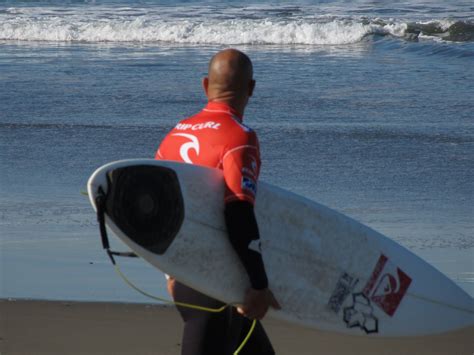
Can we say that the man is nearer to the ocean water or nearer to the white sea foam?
the ocean water

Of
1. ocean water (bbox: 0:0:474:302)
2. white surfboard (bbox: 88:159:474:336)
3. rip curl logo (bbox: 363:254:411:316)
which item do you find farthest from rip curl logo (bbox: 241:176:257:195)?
ocean water (bbox: 0:0:474:302)

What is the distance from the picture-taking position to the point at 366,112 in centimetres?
1002

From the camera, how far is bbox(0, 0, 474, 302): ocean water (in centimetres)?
592

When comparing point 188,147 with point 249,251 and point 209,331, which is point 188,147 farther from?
point 209,331

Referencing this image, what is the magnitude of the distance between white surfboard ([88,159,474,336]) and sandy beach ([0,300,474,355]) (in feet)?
1.54

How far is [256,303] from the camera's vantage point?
311 centimetres

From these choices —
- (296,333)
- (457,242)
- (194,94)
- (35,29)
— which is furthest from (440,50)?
(296,333)

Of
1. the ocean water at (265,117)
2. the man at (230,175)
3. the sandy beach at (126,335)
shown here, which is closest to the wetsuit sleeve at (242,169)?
the man at (230,175)

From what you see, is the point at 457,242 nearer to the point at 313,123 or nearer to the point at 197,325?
the point at 197,325

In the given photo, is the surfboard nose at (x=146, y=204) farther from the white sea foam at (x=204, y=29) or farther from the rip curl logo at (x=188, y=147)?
the white sea foam at (x=204, y=29)

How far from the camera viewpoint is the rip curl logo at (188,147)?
10.4 ft

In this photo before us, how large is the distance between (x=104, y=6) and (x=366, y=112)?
12999 millimetres

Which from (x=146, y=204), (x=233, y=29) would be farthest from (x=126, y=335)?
(x=233, y=29)

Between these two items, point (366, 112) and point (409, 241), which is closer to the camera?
point (409, 241)
